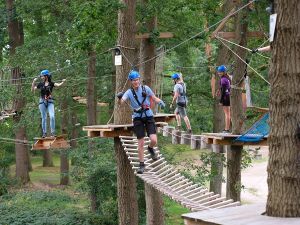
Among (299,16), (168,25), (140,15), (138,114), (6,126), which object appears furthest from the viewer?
(6,126)

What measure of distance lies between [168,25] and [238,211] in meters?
8.69

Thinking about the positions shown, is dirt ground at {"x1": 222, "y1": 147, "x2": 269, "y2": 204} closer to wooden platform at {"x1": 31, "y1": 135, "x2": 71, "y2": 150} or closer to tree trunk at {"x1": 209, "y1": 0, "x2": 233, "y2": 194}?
tree trunk at {"x1": 209, "y1": 0, "x2": 233, "y2": 194}

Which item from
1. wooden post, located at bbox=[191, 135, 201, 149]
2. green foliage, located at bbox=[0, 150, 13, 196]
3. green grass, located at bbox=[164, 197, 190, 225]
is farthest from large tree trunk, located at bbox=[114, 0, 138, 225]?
green foliage, located at bbox=[0, 150, 13, 196]

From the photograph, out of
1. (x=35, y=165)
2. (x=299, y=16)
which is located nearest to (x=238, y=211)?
(x=299, y=16)

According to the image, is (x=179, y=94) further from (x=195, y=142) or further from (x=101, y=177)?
(x=101, y=177)

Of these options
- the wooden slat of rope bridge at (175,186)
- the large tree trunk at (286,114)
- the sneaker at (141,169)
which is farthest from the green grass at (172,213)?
the large tree trunk at (286,114)

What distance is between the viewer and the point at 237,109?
11.0m

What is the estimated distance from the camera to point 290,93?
471 centimetres

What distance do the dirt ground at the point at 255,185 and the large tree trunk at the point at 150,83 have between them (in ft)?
18.9

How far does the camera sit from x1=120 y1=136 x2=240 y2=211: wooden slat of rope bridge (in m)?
6.20

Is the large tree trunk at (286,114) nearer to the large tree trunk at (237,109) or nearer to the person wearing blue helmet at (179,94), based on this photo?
the person wearing blue helmet at (179,94)

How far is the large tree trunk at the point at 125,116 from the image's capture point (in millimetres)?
10672

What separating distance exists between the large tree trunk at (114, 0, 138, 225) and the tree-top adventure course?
0.02m

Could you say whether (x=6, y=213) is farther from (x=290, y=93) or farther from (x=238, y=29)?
(x=290, y=93)
